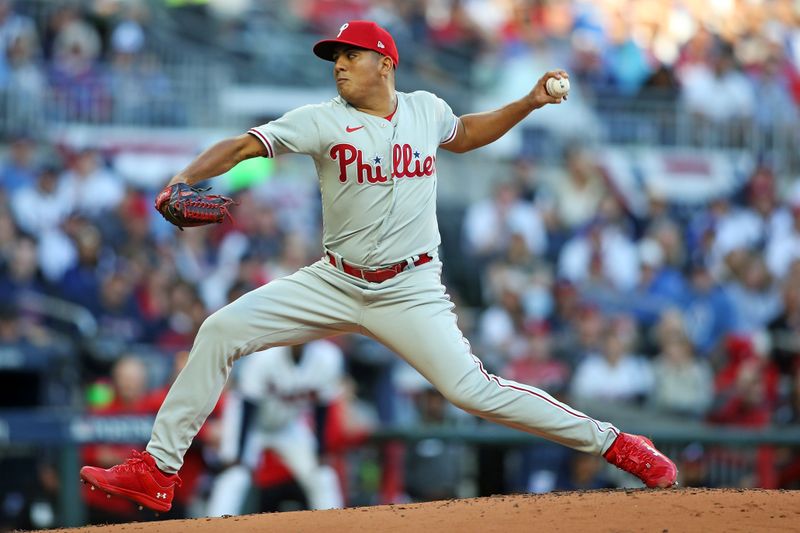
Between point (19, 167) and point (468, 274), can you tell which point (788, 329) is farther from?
point (19, 167)

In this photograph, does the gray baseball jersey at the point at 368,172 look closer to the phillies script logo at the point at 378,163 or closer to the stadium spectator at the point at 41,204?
the phillies script logo at the point at 378,163

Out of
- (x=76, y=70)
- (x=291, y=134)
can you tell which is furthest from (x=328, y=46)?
(x=76, y=70)

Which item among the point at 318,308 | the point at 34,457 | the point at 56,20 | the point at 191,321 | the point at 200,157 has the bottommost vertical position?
the point at 34,457

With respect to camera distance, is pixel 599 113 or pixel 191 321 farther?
pixel 599 113

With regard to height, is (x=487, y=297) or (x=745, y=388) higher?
(x=487, y=297)

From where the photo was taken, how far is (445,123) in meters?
5.87

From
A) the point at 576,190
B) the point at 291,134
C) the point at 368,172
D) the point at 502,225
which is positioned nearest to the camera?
the point at 291,134

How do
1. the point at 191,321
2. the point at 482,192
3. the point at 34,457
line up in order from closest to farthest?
the point at 34,457, the point at 191,321, the point at 482,192

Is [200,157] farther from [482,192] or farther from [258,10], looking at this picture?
[258,10]

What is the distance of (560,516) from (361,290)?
1.24 meters

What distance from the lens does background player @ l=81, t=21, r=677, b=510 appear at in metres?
5.46

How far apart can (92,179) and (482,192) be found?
4.32m

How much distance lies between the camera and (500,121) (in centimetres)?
593

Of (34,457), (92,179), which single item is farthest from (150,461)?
(92,179)
